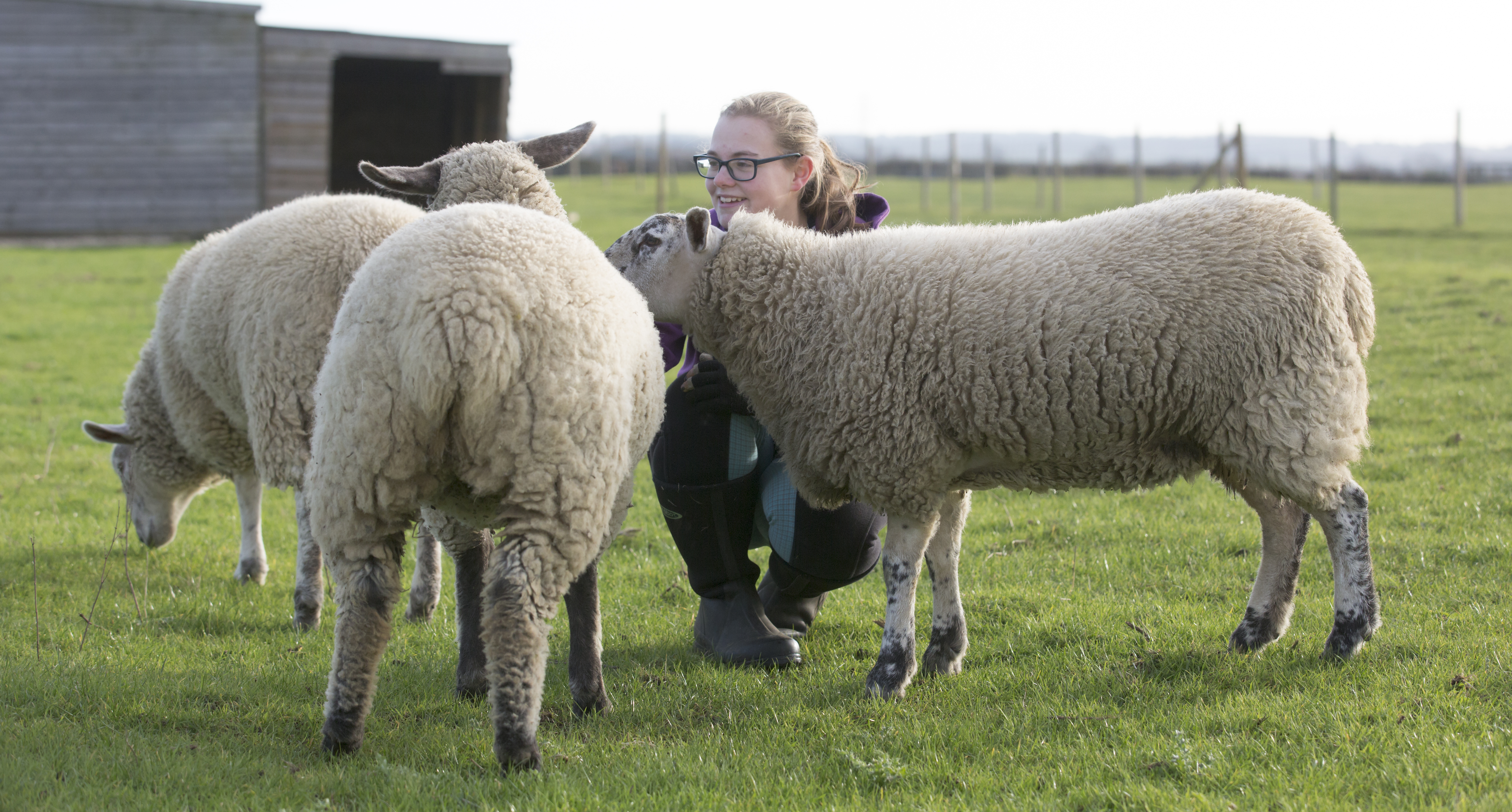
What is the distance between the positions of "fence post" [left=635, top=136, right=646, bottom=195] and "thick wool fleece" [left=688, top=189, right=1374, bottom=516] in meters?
30.0

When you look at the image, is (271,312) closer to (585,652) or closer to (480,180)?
(480,180)

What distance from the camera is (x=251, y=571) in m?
5.45

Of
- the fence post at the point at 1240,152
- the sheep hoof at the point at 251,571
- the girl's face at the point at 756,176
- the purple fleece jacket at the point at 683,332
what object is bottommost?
the sheep hoof at the point at 251,571

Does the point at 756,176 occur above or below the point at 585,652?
above

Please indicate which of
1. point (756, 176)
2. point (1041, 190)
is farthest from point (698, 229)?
point (1041, 190)

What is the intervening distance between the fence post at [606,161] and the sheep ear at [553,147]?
33.1 m

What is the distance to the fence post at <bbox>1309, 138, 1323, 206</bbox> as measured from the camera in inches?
1227

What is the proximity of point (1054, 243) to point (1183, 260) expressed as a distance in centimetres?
42

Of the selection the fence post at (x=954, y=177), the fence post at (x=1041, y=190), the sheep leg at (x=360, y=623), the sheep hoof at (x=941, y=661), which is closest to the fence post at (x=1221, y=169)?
the fence post at (x=954, y=177)

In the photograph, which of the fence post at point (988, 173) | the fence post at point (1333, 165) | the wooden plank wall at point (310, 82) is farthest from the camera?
the fence post at point (988, 173)

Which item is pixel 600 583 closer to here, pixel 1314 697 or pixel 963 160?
pixel 1314 697

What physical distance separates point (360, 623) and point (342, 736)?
373mm

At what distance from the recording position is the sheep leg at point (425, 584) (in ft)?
15.5

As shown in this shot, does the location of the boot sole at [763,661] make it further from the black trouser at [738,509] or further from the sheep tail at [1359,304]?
the sheep tail at [1359,304]
